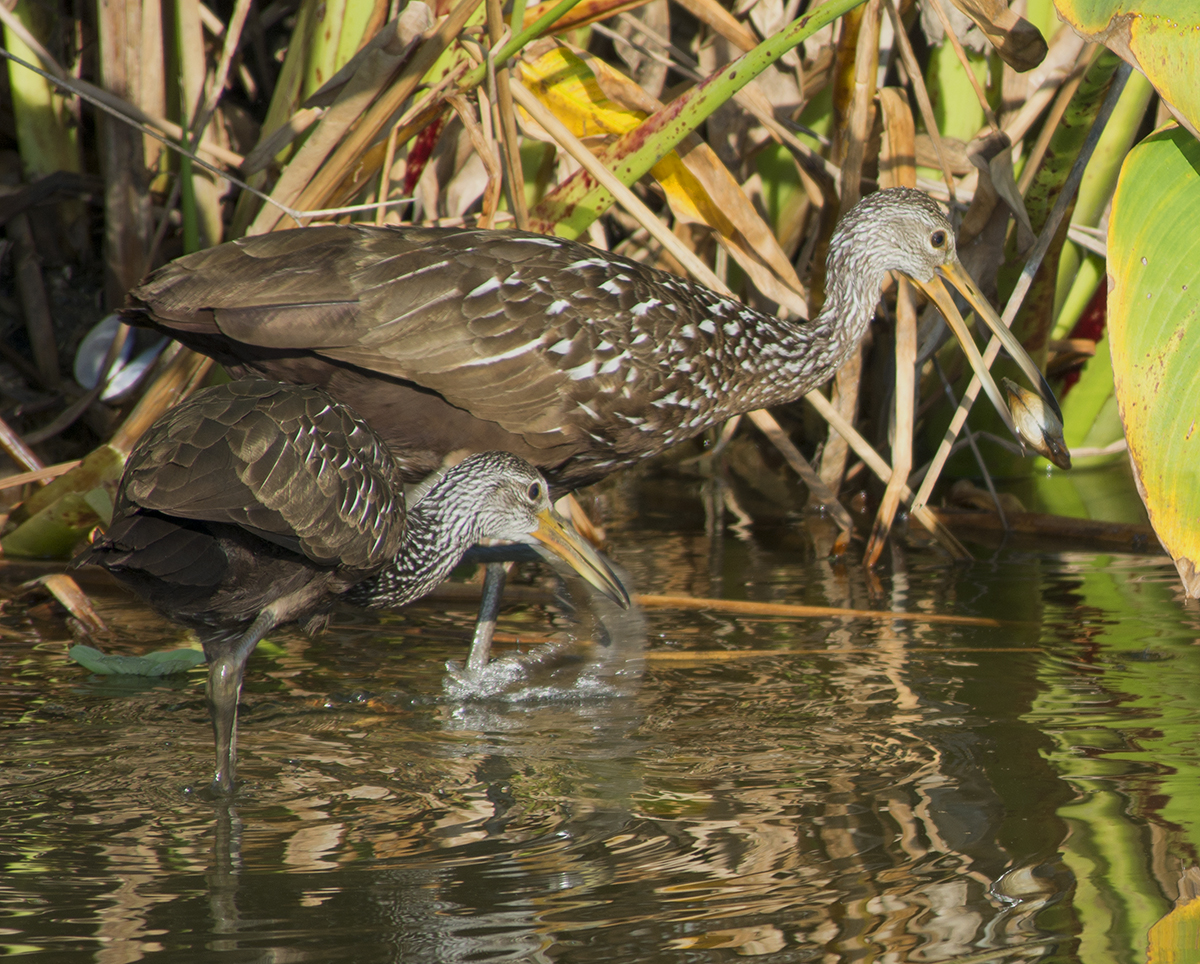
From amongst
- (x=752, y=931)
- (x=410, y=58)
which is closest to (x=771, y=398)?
(x=410, y=58)

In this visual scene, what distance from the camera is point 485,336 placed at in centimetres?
452

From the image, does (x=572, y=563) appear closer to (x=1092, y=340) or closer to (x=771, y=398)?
(x=771, y=398)

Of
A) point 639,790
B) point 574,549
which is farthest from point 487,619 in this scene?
point 639,790

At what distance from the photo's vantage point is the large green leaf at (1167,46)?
369cm

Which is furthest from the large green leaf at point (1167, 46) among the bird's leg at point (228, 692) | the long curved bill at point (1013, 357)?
the bird's leg at point (228, 692)

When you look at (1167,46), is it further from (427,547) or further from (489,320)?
(427,547)

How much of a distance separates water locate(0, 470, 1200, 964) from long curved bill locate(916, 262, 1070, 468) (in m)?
0.60

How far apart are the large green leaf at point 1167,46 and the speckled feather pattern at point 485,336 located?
5.34 feet

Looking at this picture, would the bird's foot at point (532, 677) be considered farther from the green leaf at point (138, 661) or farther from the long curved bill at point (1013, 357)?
the long curved bill at point (1013, 357)

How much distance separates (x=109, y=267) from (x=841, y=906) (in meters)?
4.61

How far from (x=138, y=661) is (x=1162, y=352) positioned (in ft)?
9.70

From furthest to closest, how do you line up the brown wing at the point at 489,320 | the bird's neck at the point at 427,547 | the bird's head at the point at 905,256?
the bird's head at the point at 905,256, the bird's neck at the point at 427,547, the brown wing at the point at 489,320

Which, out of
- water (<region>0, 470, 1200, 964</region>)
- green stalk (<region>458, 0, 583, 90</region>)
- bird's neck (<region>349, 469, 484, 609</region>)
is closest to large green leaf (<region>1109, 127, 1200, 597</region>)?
water (<region>0, 470, 1200, 964</region>)

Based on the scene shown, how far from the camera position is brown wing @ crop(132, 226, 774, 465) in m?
4.28
